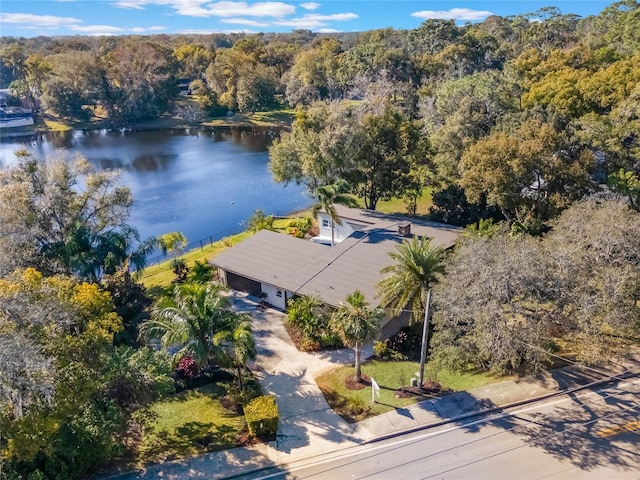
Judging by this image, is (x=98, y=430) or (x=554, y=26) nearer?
(x=98, y=430)

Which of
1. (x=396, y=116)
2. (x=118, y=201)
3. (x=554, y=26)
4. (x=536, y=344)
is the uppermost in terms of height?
(x=554, y=26)

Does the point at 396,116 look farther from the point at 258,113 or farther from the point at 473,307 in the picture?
the point at 258,113

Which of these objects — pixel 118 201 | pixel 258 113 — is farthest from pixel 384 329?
pixel 258 113

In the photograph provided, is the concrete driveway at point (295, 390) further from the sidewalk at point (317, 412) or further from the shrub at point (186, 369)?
the shrub at point (186, 369)

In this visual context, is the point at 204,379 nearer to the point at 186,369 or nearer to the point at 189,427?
the point at 186,369

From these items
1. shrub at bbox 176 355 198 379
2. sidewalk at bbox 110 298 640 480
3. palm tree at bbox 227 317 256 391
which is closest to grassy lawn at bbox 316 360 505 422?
sidewalk at bbox 110 298 640 480

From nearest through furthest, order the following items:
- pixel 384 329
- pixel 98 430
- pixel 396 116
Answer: pixel 98 430 < pixel 384 329 < pixel 396 116

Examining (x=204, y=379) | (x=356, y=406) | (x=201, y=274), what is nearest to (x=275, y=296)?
(x=201, y=274)
